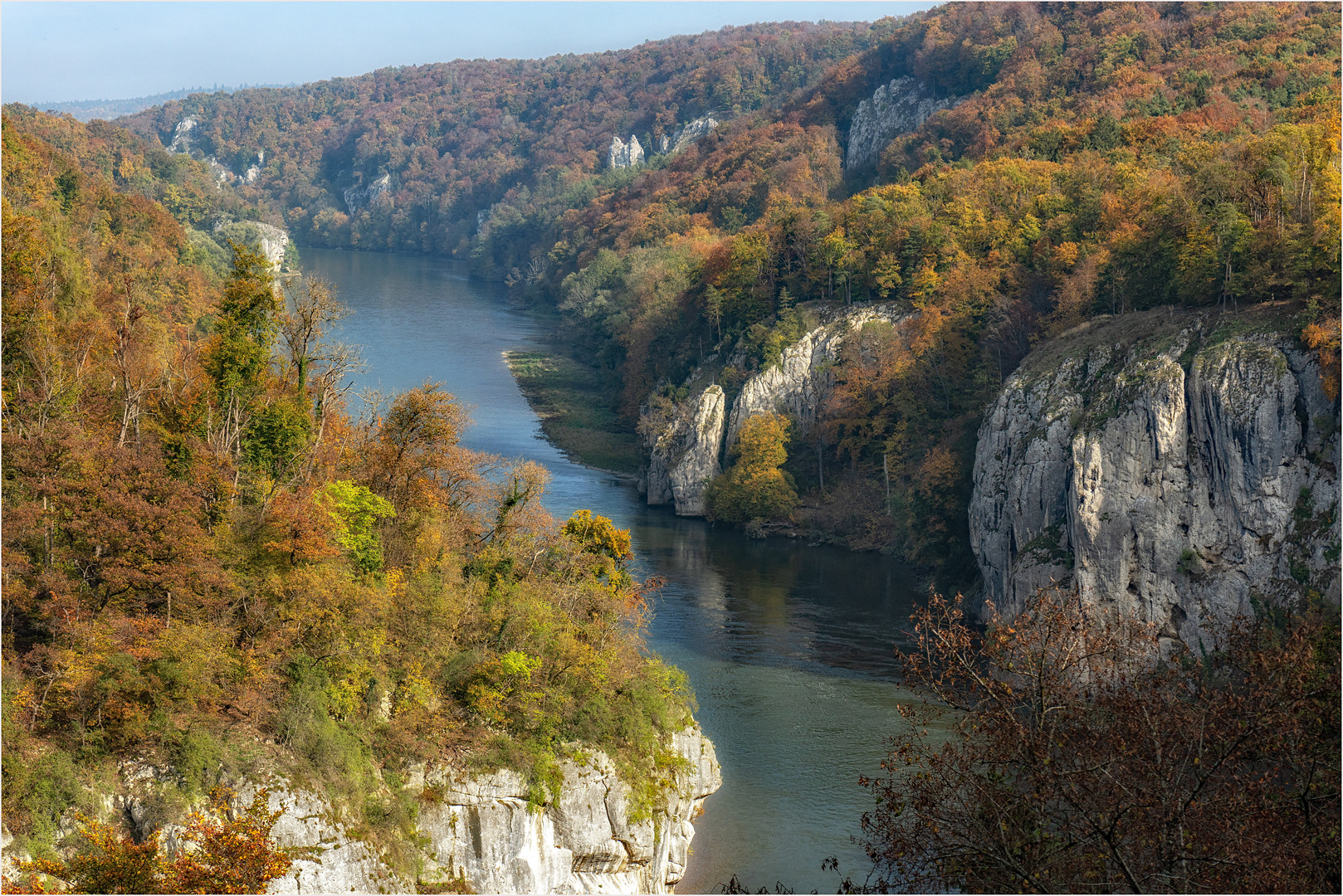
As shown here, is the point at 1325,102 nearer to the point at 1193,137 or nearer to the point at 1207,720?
the point at 1193,137

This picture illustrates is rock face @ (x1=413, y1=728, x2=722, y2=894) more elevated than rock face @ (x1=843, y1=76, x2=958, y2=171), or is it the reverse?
rock face @ (x1=843, y1=76, x2=958, y2=171)

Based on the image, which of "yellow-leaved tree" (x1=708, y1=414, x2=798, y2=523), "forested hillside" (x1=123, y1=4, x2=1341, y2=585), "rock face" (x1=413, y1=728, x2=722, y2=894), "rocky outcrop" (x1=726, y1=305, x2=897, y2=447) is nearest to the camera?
"rock face" (x1=413, y1=728, x2=722, y2=894)

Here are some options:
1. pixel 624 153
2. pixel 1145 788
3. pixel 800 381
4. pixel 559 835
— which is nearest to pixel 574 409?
pixel 800 381

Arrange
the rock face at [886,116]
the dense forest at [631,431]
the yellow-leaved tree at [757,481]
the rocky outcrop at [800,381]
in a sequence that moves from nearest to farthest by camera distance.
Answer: the dense forest at [631,431], the yellow-leaved tree at [757,481], the rocky outcrop at [800,381], the rock face at [886,116]

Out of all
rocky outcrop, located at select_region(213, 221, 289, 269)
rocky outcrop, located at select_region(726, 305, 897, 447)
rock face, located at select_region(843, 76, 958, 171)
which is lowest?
rocky outcrop, located at select_region(726, 305, 897, 447)

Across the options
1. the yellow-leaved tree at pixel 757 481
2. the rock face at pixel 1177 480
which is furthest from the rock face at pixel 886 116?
the rock face at pixel 1177 480

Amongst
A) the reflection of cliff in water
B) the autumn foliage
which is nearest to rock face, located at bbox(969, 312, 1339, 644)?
the reflection of cliff in water

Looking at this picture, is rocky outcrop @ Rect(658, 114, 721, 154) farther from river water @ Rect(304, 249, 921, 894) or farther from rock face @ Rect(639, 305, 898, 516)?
rock face @ Rect(639, 305, 898, 516)

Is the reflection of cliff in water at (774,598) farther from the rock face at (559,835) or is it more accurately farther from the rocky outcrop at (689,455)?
the rock face at (559,835)
